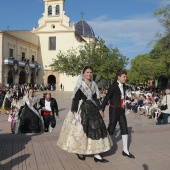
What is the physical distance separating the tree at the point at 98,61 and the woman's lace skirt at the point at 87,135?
2637 centimetres

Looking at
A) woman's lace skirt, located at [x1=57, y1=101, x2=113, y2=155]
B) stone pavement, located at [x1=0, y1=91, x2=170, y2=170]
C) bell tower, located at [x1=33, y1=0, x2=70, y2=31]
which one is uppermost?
bell tower, located at [x1=33, y1=0, x2=70, y2=31]

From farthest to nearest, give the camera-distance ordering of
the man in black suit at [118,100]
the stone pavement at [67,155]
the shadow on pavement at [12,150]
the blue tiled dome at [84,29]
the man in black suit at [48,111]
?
1. the blue tiled dome at [84,29]
2. the man in black suit at [48,111]
3. the man in black suit at [118,100]
4. the shadow on pavement at [12,150]
5. the stone pavement at [67,155]

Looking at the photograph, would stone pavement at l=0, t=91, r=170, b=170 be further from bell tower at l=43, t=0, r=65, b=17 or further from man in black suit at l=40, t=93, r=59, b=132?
bell tower at l=43, t=0, r=65, b=17

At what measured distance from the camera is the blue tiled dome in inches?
2444

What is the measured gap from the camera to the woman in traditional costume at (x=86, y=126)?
5027mm

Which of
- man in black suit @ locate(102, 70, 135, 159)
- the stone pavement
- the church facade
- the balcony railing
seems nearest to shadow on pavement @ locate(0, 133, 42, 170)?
the stone pavement

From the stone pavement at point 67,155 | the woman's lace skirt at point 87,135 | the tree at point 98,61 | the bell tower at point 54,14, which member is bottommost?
the stone pavement at point 67,155

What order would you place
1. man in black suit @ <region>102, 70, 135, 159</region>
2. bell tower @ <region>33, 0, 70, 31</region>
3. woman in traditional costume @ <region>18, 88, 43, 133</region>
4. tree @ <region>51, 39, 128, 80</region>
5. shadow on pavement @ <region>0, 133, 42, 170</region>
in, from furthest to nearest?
bell tower @ <region>33, 0, 70, 31</region>
tree @ <region>51, 39, 128, 80</region>
woman in traditional costume @ <region>18, 88, 43, 133</region>
man in black suit @ <region>102, 70, 135, 159</region>
shadow on pavement @ <region>0, 133, 42, 170</region>

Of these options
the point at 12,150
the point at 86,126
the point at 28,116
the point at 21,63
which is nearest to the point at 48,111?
the point at 28,116

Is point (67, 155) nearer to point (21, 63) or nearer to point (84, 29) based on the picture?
point (21, 63)

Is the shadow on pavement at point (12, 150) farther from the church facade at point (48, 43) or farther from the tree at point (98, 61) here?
the church facade at point (48, 43)

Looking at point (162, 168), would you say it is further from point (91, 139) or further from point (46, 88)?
point (46, 88)

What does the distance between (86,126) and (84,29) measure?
5919 cm

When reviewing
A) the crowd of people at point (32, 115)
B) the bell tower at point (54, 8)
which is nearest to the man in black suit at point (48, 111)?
the crowd of people at point (32, 115)
